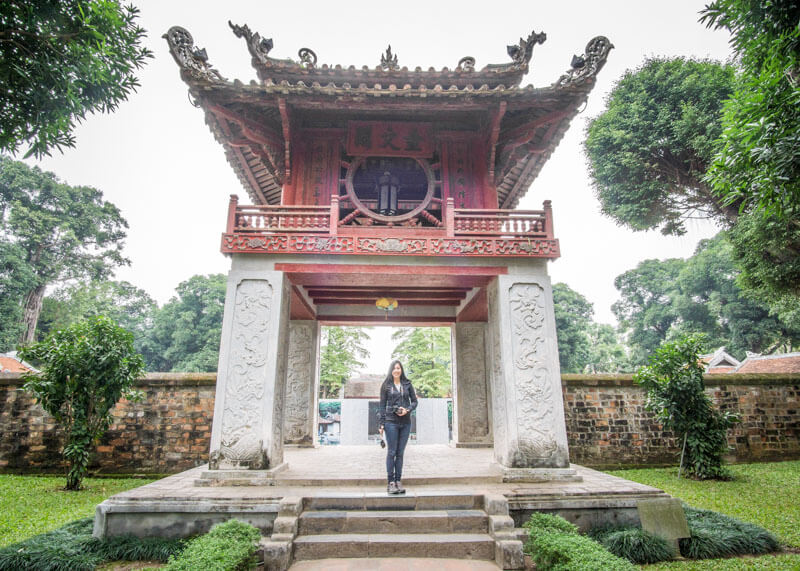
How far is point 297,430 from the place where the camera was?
829cm

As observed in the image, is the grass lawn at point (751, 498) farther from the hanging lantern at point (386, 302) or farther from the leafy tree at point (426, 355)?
the leafy tree at point (426, 355)

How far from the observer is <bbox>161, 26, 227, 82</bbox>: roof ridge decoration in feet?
17.8

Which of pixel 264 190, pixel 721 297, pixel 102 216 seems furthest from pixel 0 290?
pixel 721 297

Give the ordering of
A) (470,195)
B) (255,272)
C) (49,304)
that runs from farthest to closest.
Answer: (49,304) < (470,195) < (255,272)

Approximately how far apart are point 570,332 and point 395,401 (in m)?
21.3

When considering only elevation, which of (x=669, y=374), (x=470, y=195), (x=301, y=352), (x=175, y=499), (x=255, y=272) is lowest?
(x=175, y=499)

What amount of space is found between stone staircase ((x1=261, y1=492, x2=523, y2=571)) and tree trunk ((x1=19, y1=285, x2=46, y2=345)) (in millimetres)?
22124

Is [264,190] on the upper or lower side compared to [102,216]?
lower

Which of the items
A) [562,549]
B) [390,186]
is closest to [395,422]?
[562,549]

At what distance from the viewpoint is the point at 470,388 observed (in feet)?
28.3

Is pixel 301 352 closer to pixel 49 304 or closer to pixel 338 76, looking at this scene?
pixel 338 76

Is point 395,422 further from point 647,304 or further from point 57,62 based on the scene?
point 647,304

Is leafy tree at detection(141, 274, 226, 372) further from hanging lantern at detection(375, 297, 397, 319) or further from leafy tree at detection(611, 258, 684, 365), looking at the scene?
leafy tree at detection(611, 258, 684, 365)

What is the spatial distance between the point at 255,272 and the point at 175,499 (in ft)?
9.16
